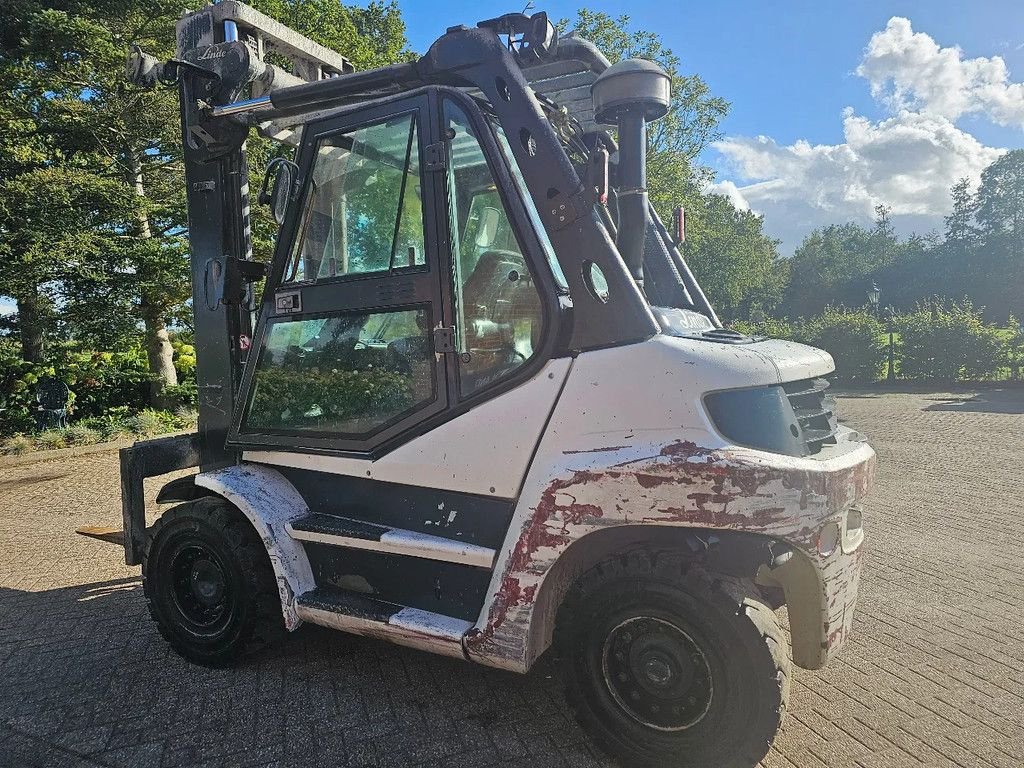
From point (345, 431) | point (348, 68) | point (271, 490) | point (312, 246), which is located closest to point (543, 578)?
point (345, 431)

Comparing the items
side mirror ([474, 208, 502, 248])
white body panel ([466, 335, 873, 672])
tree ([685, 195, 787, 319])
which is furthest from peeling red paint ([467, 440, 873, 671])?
tree ([685, 195, 787, 319])

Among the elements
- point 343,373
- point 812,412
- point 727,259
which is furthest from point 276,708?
point 727,259

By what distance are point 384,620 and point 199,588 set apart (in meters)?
1.25

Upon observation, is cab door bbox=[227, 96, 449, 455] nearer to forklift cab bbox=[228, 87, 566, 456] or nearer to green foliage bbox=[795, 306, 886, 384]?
forklift cab bbox=[228, 87, 566, 456]

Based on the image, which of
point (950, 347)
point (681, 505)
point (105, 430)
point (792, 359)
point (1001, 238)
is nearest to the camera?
point (681, 505)

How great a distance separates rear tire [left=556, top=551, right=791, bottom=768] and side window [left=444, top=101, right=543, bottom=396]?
3.10 ft

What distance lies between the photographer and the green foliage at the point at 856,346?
75.5 feet

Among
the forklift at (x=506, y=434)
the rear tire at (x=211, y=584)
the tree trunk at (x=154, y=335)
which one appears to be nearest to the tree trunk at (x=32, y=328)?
the tree trunk at (x=154, y=335)

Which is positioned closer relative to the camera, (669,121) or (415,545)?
(415,545)

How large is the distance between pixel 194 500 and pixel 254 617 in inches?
28.3

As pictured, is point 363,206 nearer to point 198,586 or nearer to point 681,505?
point 681,505

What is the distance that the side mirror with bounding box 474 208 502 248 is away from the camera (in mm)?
2867

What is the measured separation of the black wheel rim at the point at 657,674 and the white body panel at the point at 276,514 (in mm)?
1514

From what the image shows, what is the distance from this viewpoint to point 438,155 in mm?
2877
